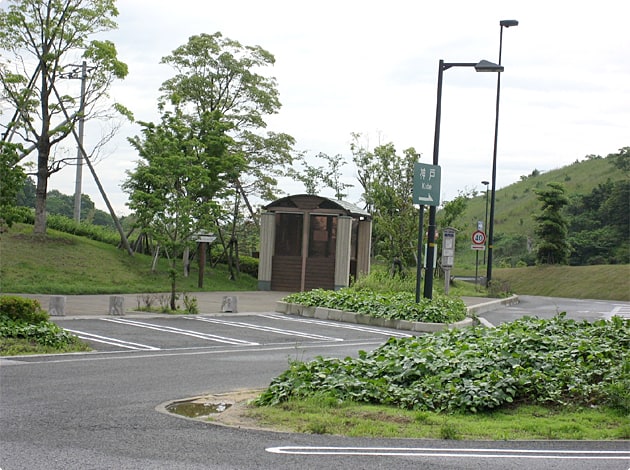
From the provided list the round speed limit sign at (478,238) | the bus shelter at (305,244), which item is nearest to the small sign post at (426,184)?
the bus shelter at (305,244)

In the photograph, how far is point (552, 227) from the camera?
57.2 m

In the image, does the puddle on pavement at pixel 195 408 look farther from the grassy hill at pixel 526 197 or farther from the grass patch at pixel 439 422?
the grassy hill at pixel 526 197

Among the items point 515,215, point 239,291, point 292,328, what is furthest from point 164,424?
point 515,215

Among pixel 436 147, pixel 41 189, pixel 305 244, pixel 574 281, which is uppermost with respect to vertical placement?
pixel 436 147

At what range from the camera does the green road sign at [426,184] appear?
72.4 feet

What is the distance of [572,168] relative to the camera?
116m

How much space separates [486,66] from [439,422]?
14489mm

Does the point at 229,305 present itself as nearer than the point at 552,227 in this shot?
Yes

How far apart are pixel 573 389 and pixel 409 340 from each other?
128 inches

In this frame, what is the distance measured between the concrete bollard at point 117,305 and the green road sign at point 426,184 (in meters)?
8.22

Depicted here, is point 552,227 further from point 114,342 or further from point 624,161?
point 114,342

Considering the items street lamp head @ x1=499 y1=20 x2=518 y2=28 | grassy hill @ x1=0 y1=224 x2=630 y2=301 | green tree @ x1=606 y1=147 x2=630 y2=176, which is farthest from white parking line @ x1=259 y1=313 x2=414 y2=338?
green tree @ x1=606 y1=147 x2=630 y2=176

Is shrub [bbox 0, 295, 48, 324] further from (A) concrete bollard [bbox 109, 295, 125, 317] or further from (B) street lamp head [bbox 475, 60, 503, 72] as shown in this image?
(B) street lamp head [bbox 475, 60, 503, 72]

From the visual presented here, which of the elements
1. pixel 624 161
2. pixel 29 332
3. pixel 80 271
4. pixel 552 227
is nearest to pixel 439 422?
pixel 29 332
